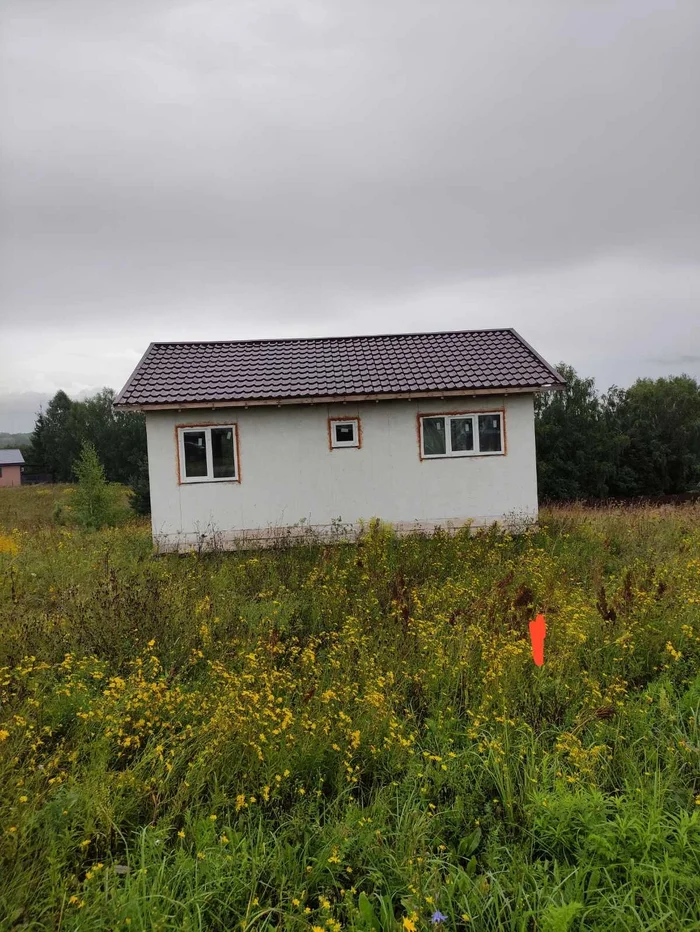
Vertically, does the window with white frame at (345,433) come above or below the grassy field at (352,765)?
above

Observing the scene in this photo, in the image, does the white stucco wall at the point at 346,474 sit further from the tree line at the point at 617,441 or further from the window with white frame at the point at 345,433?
the tree line at the point at 617,441

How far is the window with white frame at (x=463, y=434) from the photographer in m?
12.6

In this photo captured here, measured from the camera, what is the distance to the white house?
1211 centimetres

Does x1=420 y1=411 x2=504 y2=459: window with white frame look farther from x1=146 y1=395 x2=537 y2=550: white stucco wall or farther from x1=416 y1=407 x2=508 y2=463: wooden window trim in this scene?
x1=146 y1=395 x2=537 y2=550: white stucco wall

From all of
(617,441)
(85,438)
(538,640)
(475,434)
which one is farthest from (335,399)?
(85,438)

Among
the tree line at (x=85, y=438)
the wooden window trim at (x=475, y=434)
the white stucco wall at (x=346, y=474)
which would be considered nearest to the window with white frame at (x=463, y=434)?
the wooden window trim at (x=475, y=434)

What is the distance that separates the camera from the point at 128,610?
5.86 metres

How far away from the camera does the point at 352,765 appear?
12.9ft

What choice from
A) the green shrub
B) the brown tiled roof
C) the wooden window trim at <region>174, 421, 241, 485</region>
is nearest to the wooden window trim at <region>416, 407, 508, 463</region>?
the brown tiled roof

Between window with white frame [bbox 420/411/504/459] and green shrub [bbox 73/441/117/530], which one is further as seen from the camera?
green shrub [bbox 73/441/117/530]

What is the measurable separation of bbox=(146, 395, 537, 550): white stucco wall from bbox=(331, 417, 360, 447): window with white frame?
0.14 meters

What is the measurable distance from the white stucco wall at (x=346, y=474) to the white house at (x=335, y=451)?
0.08 feet

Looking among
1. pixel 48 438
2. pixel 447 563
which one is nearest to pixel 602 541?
pixel 447 563

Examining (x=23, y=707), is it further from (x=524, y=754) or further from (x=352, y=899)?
(x=524, y=754)
